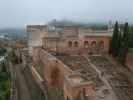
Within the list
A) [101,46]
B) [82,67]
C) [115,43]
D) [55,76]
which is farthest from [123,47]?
[55,76]

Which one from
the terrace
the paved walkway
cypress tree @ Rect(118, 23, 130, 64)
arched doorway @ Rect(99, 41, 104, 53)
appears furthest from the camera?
arched doorway @ Rect(99, 41, 104, 53)

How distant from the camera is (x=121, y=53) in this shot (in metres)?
15.0

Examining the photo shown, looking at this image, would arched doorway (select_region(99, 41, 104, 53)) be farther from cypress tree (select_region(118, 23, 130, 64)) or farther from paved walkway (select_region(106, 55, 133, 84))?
cypress tree (select_region(118, 23, 130, 64))

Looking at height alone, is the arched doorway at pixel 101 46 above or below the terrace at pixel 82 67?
above

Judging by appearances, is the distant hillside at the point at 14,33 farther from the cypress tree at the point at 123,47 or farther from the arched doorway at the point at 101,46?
the cypress tree at the point at 123,47

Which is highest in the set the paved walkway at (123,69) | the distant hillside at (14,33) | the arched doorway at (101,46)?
the arched doorway at (101,46)

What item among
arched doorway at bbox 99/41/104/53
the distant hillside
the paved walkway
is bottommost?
the distant hillside

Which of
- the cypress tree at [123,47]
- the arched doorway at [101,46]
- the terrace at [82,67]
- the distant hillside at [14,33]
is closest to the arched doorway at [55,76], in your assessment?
the terrace at [82,67]

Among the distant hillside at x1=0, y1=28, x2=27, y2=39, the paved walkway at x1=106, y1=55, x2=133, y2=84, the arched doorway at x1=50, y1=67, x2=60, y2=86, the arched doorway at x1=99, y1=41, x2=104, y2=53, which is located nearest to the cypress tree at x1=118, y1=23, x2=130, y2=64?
the paved walkway at x1=106, y1=55, x2=133, y2=84

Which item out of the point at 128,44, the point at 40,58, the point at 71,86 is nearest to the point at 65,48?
the point at 40,58

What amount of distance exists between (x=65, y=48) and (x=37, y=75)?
4.24 m

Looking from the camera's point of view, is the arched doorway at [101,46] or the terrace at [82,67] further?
the arched doorway at [101,46]

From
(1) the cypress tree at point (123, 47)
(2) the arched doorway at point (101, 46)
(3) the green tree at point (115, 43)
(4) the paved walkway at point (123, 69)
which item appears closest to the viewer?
(4) the paved walkway at point (123, 69)

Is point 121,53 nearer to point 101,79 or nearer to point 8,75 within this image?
point 101,79
